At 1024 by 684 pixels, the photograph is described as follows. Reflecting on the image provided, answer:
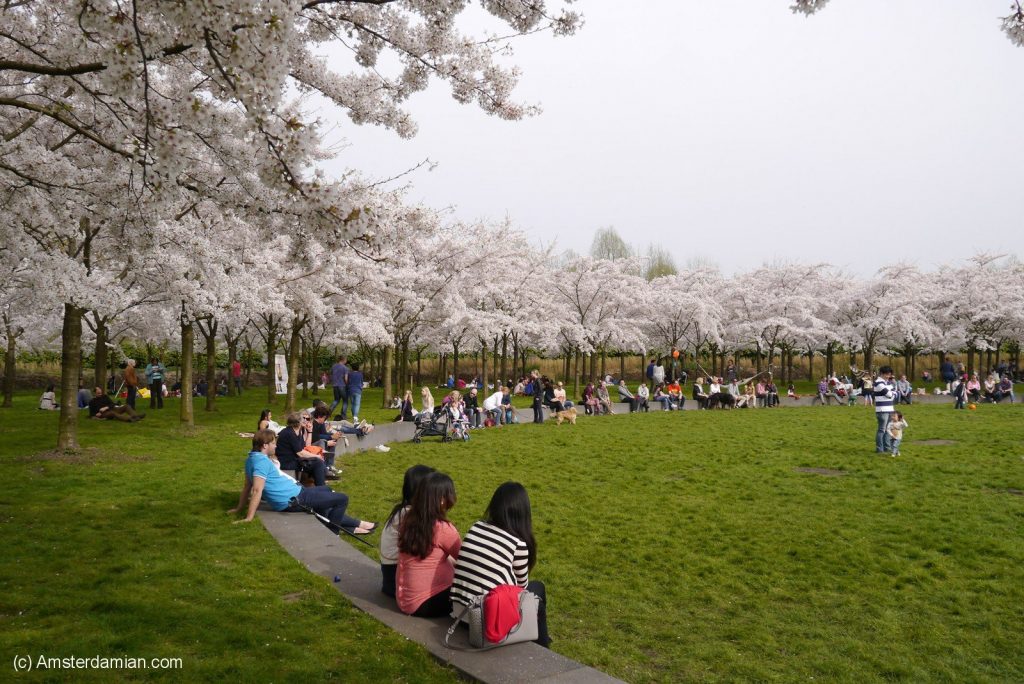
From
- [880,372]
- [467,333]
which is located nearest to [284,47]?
[880,372]

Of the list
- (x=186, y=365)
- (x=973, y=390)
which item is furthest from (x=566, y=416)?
(x=973, y=390)

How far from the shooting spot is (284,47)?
14.6 feet

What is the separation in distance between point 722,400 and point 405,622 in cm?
→ 2390

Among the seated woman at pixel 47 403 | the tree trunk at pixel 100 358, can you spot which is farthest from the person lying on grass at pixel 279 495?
the seated woman at pixel 47 403

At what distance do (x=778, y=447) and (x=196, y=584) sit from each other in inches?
500

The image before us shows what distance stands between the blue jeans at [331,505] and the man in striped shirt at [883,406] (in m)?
10.7

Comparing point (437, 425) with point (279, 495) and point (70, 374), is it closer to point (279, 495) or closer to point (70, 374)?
point (70, 374)

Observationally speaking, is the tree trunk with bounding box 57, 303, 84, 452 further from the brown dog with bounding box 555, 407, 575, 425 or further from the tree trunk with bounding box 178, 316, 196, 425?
the brown dog with bounding box 555, 407, 575, 425

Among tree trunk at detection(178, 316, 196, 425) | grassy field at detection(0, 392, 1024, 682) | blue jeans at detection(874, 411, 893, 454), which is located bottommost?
grassy field at detection(0, 392, 1024, 682)

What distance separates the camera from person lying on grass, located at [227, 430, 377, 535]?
8.28 m

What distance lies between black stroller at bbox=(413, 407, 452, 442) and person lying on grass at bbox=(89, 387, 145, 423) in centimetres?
801

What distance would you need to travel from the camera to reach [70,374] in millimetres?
12297

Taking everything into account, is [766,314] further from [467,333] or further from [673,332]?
[467,333]

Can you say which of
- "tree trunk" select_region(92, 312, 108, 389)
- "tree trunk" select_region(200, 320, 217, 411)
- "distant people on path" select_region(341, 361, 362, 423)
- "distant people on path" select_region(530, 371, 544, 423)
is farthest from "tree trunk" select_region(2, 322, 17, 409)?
"distant people on path" select_region(530, 371, 544, 423)
